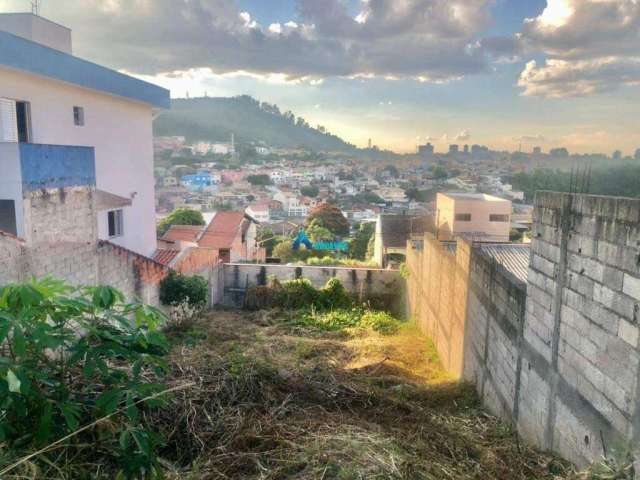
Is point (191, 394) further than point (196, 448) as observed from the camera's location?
Yes

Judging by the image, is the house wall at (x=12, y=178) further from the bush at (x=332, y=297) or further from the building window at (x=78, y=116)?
the bush at (x=332, y=297)

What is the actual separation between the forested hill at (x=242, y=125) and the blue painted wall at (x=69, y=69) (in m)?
74.0

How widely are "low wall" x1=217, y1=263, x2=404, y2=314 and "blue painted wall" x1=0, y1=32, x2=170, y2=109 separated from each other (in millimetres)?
5805

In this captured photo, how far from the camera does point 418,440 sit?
3961mm

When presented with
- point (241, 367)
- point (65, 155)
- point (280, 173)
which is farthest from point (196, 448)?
point (280, 173)

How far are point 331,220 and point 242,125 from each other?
68.7 m

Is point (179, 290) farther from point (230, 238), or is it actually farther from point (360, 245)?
point (360, 245)

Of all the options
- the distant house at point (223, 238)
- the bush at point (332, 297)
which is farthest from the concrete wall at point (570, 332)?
the distant house at point (223, 238)

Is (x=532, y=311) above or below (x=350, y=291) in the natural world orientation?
→ above

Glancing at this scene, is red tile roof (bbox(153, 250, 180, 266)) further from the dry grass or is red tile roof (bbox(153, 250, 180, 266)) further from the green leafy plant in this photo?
the green leafy plant

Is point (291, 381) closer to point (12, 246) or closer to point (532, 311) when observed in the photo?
point (532, 311)

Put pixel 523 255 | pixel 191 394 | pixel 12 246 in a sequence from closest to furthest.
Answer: pixel 191 394 → pixel 12 246 → pixel 523 255

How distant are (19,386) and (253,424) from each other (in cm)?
213

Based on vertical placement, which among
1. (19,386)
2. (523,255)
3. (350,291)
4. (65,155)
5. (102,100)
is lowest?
(350,291)
